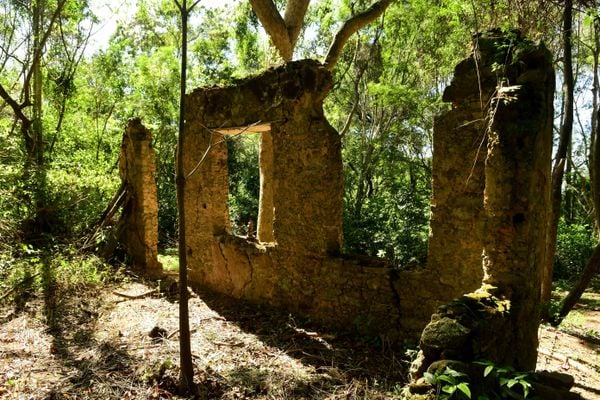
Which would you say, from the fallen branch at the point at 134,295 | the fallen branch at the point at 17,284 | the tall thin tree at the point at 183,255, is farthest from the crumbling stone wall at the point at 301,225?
the fallen branch at the point at 17,284

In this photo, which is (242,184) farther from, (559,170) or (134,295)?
(559,170)

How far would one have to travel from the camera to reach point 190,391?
3.69m

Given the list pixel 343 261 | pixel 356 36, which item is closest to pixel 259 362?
pixel 343 261

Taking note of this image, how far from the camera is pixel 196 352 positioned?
15.0ft

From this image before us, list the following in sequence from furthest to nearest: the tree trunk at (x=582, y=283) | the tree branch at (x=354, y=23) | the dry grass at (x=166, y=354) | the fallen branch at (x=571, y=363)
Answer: the tree branch at (x=354, y=23), the tree trunk at (x=582, y=283), the fallen branch at (x=571, y=363), the dry grass at (x=166, y=354)

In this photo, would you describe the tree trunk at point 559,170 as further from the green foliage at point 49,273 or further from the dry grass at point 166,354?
the green foliage at point 49,273

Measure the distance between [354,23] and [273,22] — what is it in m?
1.74

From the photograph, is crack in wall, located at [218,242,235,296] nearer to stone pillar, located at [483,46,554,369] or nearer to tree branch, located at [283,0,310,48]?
stone pillar, located at [483,46,554,369]

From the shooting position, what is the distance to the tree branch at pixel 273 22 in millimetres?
8742

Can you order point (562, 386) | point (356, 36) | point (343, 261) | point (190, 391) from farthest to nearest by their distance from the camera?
point (356, 36), point (343, 261), point (190, 391), point (562, 386)

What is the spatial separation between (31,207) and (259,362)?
21.1ft

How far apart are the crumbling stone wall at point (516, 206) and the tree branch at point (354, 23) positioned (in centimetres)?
569

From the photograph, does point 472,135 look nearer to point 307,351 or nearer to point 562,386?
point 562,386

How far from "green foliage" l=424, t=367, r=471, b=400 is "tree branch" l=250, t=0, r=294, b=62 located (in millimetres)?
7980
